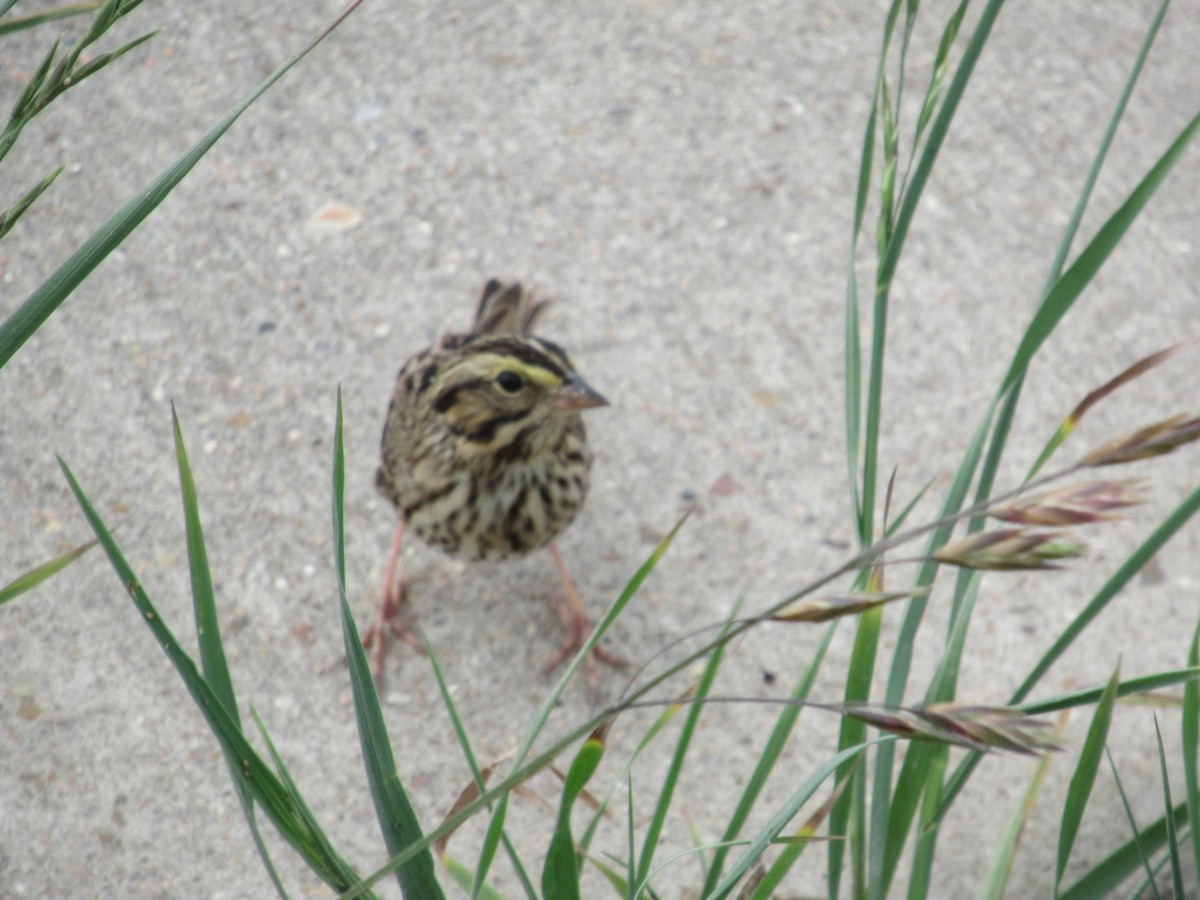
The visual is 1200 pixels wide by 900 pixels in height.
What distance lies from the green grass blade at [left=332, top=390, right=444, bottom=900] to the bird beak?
151 cm

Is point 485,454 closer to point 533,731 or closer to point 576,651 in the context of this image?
point 576,651

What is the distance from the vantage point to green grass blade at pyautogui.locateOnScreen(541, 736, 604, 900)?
1.77 m

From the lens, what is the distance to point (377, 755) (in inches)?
71.6

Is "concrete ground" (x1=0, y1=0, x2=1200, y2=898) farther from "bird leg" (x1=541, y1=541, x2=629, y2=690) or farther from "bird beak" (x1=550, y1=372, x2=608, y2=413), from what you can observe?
"bird beak" (x1=550, y1=372, x2=608, y2=413)

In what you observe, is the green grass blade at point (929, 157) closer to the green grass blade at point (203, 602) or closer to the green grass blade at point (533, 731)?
the green grass blade at point (533, 731)

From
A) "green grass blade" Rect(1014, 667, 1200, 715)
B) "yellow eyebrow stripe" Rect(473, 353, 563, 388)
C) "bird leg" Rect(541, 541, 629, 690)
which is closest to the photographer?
"green grass blade" Rect(1014, 667, 1200, 715)

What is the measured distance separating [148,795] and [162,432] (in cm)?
121

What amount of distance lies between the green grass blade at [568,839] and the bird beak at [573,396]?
149 centimetres

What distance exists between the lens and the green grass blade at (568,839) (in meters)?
1.77

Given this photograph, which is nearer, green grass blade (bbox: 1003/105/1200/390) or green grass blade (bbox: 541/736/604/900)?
green grass blade (bbox: 541/736/604/900)

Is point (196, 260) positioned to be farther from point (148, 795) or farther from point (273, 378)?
point (148, 795)

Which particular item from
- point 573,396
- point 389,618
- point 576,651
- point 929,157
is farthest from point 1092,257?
point 389,618

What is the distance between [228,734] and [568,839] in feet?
1.56

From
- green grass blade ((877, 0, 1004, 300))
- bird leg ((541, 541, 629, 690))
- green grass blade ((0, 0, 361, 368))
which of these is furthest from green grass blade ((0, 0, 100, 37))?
bird leg ((541, 541, 629, 690))
